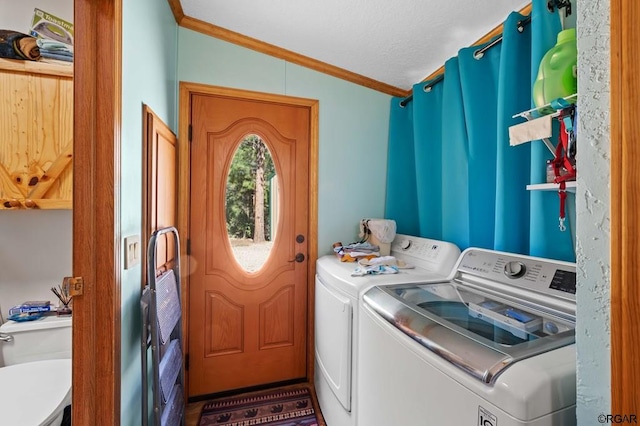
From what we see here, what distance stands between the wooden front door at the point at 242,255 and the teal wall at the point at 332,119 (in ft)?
0.45

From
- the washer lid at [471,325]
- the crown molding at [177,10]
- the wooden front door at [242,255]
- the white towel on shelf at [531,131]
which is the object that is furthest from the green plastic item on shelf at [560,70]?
the crown molding at [177,10]

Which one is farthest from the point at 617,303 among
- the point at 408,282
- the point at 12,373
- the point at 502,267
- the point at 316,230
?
the point at 12,373

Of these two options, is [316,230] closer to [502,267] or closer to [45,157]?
[502,267]

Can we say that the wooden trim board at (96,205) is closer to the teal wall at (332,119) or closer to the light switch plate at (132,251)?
the light switch plate at (132,251)

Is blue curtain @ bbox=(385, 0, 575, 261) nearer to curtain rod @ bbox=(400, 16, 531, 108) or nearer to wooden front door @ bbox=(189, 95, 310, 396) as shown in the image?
curtain rod @ bbox=(400, 16, 531, 108)

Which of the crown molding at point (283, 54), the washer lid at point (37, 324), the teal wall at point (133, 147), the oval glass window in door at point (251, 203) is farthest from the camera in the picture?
the oval glass window in door at point (251, 203)

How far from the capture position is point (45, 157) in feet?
4.62

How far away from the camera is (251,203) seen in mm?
2160

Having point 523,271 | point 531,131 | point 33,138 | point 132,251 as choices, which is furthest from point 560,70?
point 33,138

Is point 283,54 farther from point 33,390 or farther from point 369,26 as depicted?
point 33,390

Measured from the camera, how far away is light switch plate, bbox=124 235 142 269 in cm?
114

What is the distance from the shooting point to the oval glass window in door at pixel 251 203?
2127mm

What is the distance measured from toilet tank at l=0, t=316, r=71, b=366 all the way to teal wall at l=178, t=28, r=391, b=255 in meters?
1.64

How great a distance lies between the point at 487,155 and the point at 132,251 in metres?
1.83
